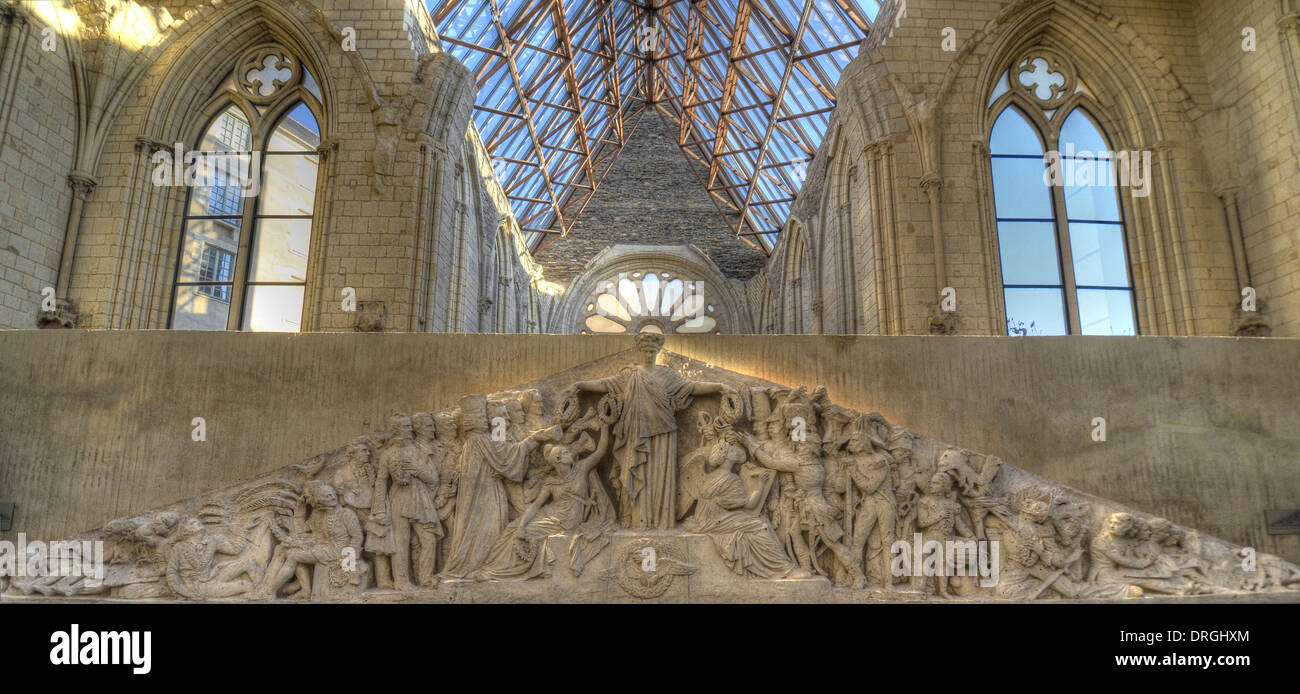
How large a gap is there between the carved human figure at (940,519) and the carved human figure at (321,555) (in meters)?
3.98

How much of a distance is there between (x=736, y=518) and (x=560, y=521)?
1261mm

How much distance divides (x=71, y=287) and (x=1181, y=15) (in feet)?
54.6

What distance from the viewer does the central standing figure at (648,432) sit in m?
6.16

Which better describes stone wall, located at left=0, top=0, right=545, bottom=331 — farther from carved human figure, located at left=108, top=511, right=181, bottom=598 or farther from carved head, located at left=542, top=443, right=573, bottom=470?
carved head, located at left=542, top=443, right=573, bottom=470

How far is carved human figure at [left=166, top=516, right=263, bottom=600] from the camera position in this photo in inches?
225

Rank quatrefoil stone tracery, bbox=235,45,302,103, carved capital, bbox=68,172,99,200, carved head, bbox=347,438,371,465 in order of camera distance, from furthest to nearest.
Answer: quatrefoil stone tracery, bbox=235,45,302,103
carved capital, bbox=68,172,99,200
carved head, bbox=347,438,371,465

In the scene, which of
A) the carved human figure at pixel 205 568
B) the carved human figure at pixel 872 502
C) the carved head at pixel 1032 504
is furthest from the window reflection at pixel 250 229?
the carved head at pixel 1032 504

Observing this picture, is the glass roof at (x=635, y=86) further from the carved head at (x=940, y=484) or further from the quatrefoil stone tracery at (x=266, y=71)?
the carved head at (x=940, y=484)

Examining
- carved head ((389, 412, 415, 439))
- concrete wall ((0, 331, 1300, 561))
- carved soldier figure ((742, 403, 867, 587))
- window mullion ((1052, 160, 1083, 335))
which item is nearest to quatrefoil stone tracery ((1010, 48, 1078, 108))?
window mullion ((1052, 160, 1083, 335))

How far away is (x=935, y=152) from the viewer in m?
12.3

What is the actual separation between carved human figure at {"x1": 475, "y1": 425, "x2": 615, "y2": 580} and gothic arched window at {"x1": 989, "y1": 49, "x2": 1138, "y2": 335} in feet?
26.9

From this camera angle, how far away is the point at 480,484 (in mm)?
6086
